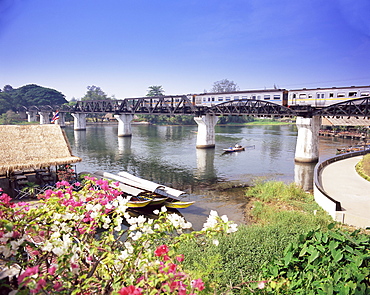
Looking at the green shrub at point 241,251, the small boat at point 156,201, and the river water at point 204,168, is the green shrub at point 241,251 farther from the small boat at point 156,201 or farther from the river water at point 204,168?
the small boat at point 156,201

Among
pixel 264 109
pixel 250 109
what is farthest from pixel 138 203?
pixel 250 109

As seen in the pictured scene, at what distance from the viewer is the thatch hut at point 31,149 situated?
19359 mm

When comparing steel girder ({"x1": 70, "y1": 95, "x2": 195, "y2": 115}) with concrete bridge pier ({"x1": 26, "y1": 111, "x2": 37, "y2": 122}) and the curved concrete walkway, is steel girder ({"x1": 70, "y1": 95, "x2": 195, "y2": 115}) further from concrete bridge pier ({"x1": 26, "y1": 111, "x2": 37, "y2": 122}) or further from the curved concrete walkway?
concrete bridge pier ({"x1": 26, "y1": 111, "x2": 37, "y2": 122})

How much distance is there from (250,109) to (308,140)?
1361 centimetres

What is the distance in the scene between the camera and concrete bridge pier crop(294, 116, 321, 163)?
138ft

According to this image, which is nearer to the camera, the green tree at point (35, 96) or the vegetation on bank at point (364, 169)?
the vegetation on bank at point (364, 169)

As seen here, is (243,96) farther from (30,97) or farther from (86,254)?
(30,97)

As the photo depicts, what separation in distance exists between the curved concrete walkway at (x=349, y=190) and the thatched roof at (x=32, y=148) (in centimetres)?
1924

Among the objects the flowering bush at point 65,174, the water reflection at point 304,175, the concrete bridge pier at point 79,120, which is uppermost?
the concrete bridge pier at point 79,120

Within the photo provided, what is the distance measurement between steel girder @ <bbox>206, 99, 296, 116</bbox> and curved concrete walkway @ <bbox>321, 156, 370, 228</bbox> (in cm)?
1693

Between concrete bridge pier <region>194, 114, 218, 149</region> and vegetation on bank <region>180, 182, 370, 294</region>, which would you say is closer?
vegetation on bank <region>180, 182, 370, 294</region>

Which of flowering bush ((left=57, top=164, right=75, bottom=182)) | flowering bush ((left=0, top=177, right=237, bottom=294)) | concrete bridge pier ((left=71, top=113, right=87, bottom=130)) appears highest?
concrete bridge pier ((left=71, top=113, right=87, bottom=130))

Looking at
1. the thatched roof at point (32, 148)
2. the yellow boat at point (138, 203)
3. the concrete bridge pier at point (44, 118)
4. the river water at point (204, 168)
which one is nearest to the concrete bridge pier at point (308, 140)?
the river water at point (204, 168)

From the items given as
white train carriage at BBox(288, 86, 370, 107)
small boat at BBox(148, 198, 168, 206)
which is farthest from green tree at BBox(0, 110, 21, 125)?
small boat at BBox(148, 198, 168, 206)
